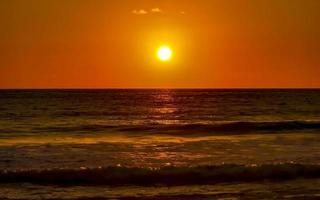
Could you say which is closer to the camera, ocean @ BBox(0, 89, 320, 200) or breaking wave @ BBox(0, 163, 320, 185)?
→ ocean @ BBox(0, 89, 320, 200)

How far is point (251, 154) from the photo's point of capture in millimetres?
25188

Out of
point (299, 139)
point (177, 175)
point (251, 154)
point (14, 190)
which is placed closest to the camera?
point (14, 190)

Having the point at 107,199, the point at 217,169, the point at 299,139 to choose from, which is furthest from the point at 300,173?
the point at 299,139

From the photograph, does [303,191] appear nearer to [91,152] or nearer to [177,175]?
[177,175]

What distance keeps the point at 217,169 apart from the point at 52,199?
623 centimetres

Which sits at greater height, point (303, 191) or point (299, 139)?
point (299, 139)

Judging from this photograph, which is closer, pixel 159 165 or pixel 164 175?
pixel 164 175

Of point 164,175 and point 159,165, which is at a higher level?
point 159,165

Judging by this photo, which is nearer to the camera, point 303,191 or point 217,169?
point 303,191

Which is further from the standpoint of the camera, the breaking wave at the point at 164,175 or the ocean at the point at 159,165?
the breaking wave at the point at 164,175

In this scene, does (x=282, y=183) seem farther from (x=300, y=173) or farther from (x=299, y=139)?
(x=299, y=139)

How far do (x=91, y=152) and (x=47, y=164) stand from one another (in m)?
3.69

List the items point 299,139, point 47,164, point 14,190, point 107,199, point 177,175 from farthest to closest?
point 299,139 → point 47,164 → point 177,175 → point 14,190 → point 107,199

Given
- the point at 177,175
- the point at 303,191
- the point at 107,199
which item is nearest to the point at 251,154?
the point at 177,175
